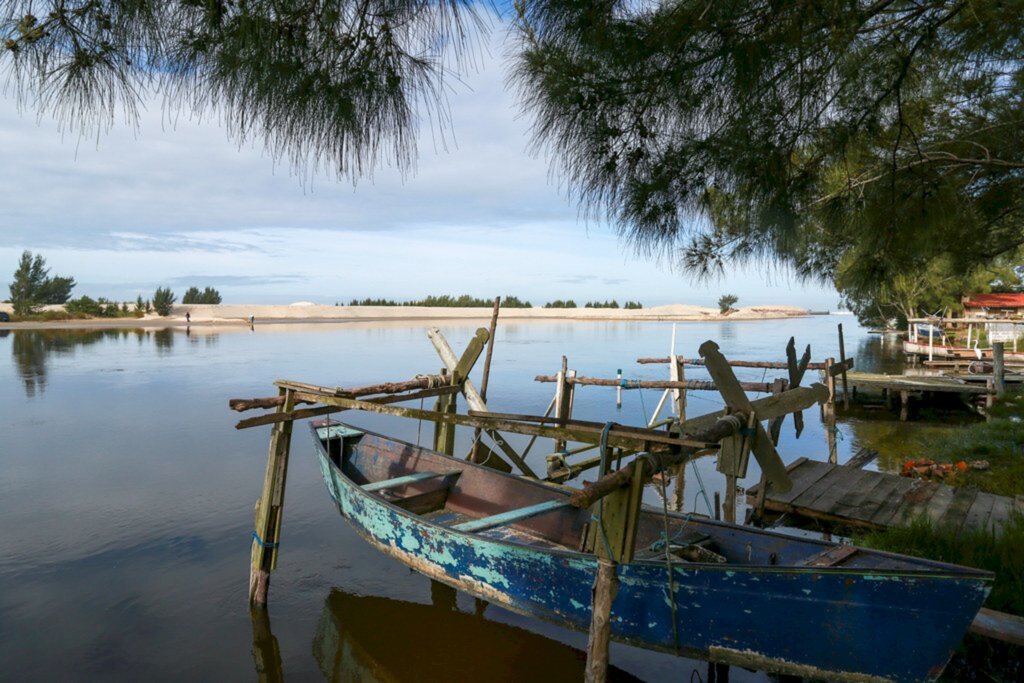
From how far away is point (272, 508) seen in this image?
22.2ft

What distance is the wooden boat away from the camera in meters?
3.54

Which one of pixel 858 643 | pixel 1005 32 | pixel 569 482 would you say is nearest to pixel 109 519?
pixel 569 482

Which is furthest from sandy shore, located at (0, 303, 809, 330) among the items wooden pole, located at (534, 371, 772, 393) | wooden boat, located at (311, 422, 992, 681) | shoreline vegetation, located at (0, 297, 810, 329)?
wooden boat, located at (311, 422, 992, 681)

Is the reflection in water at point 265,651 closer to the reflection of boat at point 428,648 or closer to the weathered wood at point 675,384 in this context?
the reflection of boat at point 428,648

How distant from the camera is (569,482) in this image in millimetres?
11055

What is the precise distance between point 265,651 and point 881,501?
6.45 m

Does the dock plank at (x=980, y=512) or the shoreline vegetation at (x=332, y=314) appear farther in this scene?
the shoreline vegetation at (x=332, y=314)

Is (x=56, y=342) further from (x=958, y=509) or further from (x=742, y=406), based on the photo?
(x=958, y=509)

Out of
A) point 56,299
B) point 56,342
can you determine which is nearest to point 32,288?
point 56,299

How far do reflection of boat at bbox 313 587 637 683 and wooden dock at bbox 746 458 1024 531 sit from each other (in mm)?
2786

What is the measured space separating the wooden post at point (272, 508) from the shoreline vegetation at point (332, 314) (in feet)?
156

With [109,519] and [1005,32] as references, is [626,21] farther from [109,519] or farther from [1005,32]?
[109,519]

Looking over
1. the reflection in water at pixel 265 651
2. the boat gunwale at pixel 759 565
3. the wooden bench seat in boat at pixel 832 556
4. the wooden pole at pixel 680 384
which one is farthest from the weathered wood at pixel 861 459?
the reflection in water at pixel 265 651

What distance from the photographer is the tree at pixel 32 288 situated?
49.7 m
